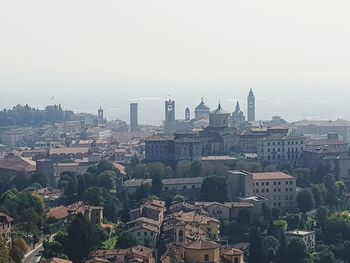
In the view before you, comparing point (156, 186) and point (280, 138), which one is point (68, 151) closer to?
point (280, 138)

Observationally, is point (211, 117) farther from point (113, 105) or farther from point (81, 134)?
point (113, 105)

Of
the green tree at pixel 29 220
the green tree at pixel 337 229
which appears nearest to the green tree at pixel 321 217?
the green tree at pixel 337 229

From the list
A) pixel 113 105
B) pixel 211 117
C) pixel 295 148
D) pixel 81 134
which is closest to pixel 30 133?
pixel 81 134

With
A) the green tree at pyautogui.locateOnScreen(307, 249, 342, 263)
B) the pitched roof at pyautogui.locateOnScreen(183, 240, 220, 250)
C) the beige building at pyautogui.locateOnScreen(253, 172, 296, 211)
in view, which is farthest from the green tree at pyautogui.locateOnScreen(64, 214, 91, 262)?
the beige building at pyautogui.locateOnScreen(253, 172, 296, 211)

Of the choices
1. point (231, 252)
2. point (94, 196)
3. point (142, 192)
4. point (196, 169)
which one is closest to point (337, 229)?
point (231, 252)

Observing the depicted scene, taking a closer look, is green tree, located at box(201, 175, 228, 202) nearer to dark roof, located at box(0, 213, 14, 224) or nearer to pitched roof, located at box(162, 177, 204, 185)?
pitched roof, located at box(162, 177, 204, 185)

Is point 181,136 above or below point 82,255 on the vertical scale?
above
